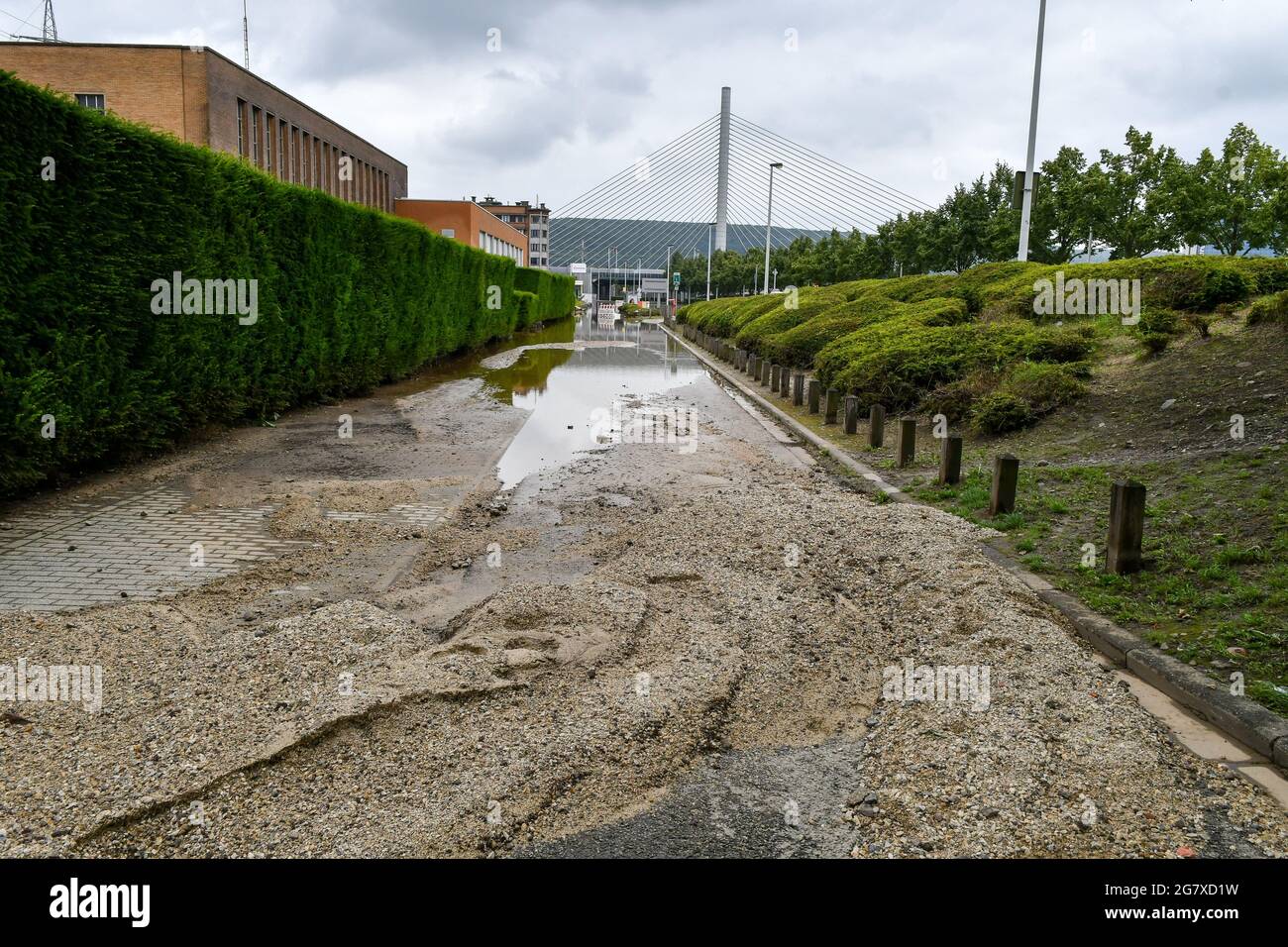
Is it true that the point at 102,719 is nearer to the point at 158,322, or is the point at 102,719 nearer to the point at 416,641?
the point at 416,641

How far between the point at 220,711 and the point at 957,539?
518cm

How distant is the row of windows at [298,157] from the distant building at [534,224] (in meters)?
87.6

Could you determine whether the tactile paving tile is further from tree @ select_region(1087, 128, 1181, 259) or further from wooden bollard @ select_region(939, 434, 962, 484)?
tree @ select_region(1087, 128, 1181, 259)

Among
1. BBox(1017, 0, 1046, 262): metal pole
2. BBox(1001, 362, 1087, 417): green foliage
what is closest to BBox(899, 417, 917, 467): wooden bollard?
BBox(1001, 362, 1087, 417): green foliage

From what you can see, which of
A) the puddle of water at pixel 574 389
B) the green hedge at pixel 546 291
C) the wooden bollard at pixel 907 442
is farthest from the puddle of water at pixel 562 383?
the green hedge at pixel 546 291

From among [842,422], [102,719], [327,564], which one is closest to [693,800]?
[102,719]

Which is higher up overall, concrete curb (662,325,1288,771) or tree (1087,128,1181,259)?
tree (1087,128,1181,259)

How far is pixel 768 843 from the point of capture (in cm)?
311

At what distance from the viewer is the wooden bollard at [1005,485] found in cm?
762

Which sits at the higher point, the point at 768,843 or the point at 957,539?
the point at 957,539

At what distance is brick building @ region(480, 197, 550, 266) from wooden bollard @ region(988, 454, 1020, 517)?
146 m

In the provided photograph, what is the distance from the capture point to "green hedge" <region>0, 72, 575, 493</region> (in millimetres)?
7336

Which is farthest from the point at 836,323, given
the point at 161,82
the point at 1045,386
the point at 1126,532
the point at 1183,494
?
the point at 161,82
